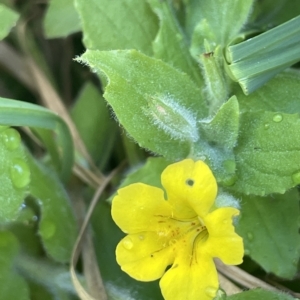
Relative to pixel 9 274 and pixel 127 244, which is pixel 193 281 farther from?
pixel 9 274

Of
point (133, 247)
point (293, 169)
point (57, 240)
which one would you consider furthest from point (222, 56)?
point (57, 240)

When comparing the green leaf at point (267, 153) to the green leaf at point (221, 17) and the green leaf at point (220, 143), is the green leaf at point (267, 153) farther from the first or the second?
the green leaf at point (221, 17)

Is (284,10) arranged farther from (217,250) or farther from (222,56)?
(217,250)

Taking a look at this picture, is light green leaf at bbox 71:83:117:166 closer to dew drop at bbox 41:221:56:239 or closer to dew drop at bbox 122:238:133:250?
dew drop at bbox 41:221:56:239

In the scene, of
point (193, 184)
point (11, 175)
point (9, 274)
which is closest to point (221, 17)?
point (193, 184)

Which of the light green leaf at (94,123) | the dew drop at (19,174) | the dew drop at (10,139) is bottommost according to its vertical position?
the light green leaf at (94,123)

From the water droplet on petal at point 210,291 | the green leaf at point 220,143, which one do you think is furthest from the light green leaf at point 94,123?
the water droplet on petal at point 210,291

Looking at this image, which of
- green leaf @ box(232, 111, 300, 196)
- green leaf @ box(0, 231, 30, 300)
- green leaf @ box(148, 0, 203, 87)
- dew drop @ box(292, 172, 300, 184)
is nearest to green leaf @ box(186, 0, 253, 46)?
green leaf @ box(148, 0, 203, 87)
